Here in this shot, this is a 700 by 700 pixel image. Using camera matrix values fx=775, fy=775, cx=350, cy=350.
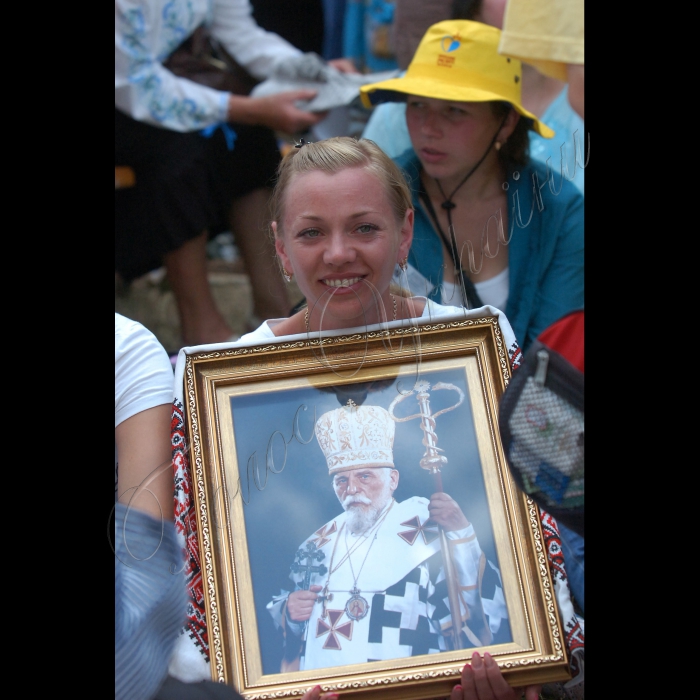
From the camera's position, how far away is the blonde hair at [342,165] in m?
1.47

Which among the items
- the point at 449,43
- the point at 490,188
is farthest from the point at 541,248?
the point at 449,43

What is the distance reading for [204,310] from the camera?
270 centimetres

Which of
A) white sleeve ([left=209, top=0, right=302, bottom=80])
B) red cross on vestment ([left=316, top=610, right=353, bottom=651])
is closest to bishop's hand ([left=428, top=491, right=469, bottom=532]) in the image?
red cross on vestment ([left=316, top=610, right=353, bottom=651])

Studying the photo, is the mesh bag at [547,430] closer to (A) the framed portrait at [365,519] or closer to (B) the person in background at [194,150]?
(A) the framed portrait at [365,519]

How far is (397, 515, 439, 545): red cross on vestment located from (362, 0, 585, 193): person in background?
50.8 inches

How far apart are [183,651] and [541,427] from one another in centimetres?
69

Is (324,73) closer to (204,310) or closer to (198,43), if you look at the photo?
(198,43)

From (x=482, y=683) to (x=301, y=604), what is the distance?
32 centimetres

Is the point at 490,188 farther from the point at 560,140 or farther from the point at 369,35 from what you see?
the point at 369,35

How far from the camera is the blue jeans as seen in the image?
4.44 feet

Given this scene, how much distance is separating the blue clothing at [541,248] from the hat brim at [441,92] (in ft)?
0.43

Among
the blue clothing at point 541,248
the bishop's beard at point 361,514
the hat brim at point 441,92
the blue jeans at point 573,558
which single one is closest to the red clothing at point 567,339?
the blue jeans at point 573,558

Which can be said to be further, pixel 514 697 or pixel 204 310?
pixel 204 310

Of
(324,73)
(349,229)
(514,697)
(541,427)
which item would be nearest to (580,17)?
(324,73)
